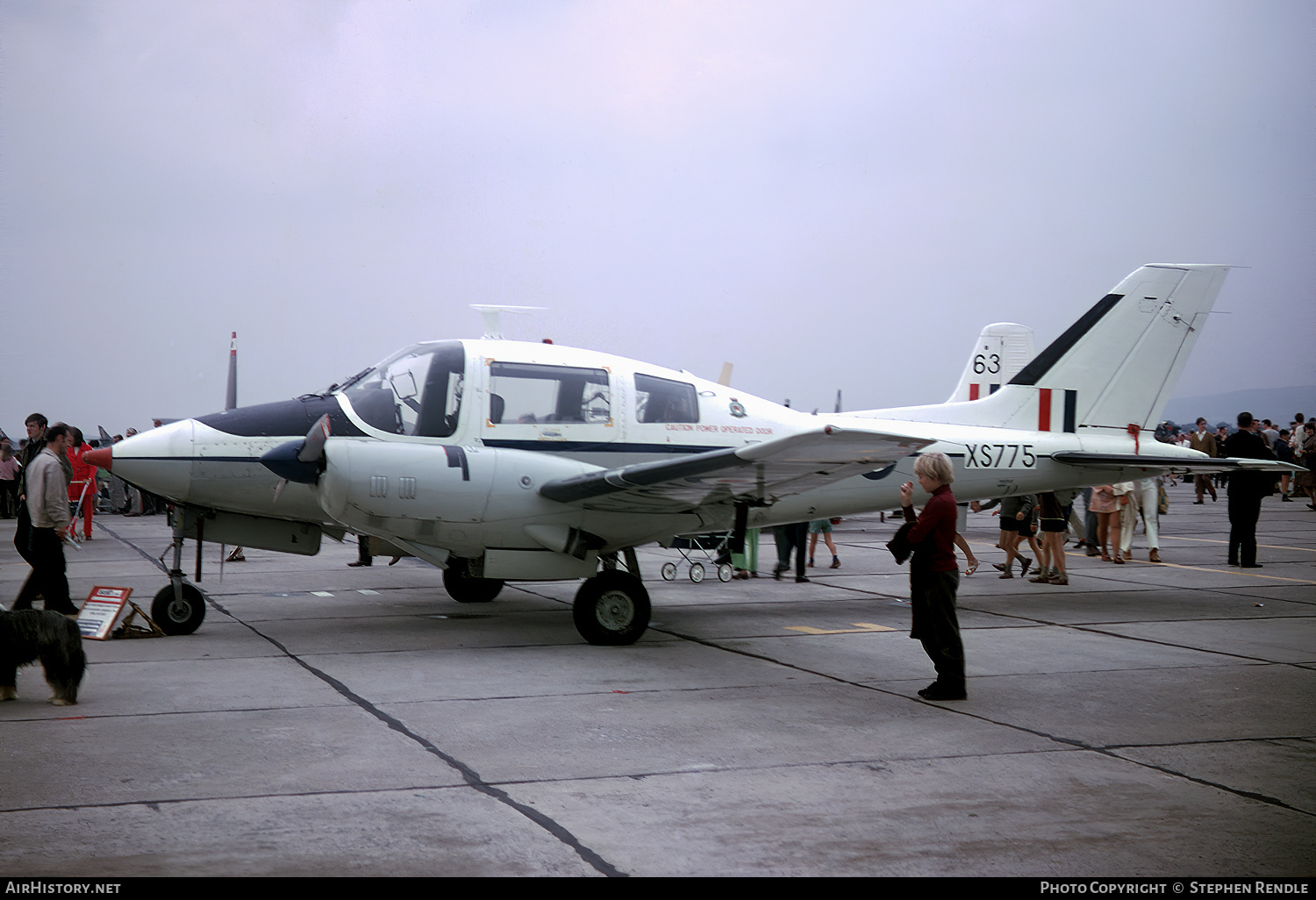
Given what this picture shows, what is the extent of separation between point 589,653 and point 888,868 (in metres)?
4.73

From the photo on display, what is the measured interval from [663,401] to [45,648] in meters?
5.37

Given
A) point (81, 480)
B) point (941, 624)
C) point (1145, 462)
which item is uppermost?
point (1145, 462)

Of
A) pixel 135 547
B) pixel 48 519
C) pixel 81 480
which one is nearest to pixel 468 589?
pixel 48 519

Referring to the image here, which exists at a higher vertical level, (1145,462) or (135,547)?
(1145,462)

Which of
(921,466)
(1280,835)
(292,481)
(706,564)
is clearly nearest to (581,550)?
(292,481)

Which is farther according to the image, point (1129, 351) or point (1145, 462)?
point (1129, 351)

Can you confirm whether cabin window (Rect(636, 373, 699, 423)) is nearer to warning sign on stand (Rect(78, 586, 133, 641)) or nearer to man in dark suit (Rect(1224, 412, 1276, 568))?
warning sign on stand (Rect(78, 586, 133, 641))

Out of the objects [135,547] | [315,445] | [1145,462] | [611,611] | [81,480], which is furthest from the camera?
[135,547]

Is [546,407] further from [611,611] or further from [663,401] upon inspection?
[611,611]

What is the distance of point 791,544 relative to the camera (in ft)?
46.2

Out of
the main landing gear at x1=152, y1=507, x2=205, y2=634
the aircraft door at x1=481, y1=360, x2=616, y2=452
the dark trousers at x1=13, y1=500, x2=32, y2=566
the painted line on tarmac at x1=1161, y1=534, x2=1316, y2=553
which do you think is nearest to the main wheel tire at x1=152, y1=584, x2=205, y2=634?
the main landing gear at x1=152, y1=507, x2=205, y2=634

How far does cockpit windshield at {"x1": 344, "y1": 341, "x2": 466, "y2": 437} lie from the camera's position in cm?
875

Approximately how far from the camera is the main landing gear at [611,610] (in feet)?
28.7

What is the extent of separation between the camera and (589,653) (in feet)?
27.7
